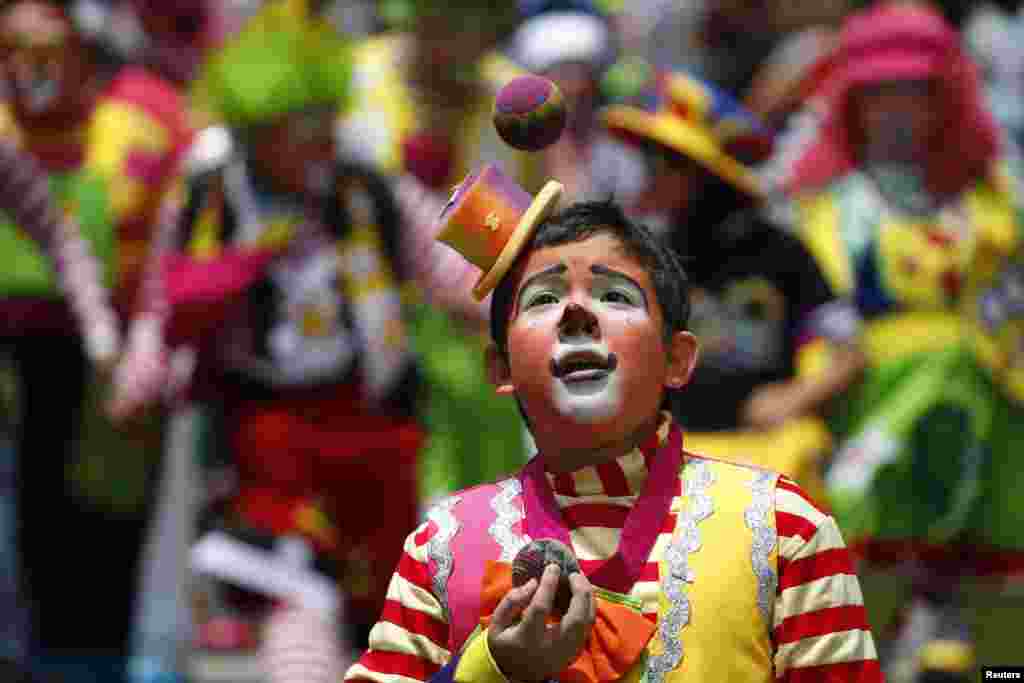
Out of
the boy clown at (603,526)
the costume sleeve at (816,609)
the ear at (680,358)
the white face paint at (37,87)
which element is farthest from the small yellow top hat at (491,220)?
the white face paint at (37,87)

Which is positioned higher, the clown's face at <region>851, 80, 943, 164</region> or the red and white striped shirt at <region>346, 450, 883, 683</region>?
the clown's face at <region>851, 80, 943, 164</region>

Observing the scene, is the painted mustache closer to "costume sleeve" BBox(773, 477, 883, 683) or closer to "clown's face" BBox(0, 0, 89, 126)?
"costume sleeve" BBox(773, 477, 883, 683)

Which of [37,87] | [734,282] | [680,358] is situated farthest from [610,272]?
[37,87]

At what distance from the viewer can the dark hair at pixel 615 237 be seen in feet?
13.5

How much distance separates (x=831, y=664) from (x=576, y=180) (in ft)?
12.9

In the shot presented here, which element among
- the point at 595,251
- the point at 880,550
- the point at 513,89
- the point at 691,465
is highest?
the point at 513,89

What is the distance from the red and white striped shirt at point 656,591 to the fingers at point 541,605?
215 mm

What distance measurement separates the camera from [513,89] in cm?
412

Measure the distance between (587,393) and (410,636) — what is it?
449mm

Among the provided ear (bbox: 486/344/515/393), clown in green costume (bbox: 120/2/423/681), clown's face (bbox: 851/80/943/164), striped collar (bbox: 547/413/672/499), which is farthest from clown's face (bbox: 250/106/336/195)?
striped collar (bbox: 547/413/672/499)

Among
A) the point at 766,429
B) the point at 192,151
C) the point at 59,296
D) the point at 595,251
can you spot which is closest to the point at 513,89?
the point at 595,251

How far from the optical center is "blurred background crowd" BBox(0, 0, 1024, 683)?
22.4 ft

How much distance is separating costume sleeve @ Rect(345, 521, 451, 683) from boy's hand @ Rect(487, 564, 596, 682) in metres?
0.22

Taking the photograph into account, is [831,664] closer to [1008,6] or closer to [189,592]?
[189,592]
